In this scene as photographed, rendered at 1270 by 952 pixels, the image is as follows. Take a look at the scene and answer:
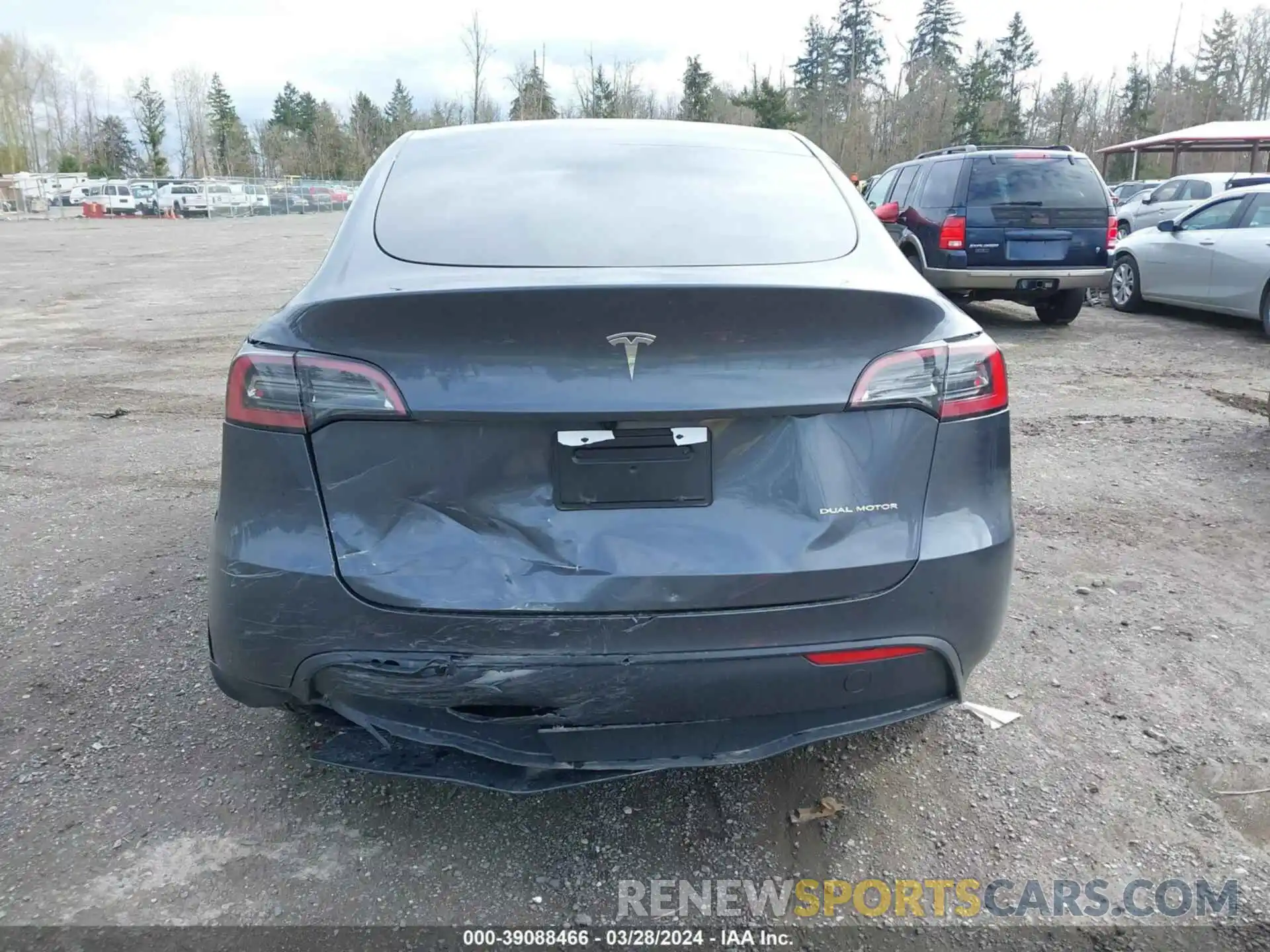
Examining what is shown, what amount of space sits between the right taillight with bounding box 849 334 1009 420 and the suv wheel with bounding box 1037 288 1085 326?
906 centimetres

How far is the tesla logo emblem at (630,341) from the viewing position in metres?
2.03

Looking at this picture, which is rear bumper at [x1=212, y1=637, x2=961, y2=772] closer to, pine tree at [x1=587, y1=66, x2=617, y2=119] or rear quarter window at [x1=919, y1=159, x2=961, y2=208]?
rear quarter window at [x1=919, y1=159, x2=961, y2=208]

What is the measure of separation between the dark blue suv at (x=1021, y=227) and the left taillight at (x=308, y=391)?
30.0 feet

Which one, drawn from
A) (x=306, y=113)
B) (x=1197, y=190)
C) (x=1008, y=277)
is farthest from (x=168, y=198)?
(x=1008, y=277)

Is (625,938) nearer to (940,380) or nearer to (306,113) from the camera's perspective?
(940,380)

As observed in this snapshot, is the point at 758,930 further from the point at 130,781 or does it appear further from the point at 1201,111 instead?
the point at 1201,111

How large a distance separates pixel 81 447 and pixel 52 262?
1819 centimetres

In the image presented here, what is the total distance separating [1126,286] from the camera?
1191 cm

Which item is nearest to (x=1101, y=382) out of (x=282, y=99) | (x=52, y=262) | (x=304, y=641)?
(x=304, y=641)

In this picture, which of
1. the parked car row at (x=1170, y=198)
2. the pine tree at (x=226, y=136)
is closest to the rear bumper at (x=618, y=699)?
the parked car row at (x=1170, y=198)

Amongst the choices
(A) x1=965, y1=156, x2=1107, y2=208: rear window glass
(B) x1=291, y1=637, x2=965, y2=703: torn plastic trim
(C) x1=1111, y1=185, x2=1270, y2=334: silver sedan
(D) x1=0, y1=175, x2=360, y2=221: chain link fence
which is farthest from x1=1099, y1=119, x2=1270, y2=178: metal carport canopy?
A: (D) x1=0, y1=175, x2=360, y2=221: chain link fence

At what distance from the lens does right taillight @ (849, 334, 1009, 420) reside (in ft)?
6.94

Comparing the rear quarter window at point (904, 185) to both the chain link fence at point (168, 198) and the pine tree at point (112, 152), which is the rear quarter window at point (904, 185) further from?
the pine tree at point (112, 152)

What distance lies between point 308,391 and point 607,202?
3.41ft
